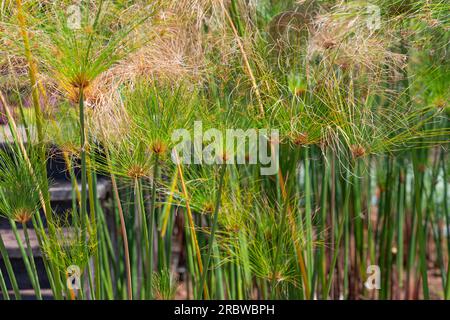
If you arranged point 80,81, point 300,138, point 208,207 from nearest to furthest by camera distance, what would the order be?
point 80,81 < point 300,138 < point 208,207

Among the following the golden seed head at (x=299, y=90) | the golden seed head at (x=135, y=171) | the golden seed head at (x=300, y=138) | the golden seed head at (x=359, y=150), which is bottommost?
the golden seed head at (x=135, y=171)

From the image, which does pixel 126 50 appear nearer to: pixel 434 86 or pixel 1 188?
pixel 1 188

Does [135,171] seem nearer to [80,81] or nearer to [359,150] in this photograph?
[80,81]

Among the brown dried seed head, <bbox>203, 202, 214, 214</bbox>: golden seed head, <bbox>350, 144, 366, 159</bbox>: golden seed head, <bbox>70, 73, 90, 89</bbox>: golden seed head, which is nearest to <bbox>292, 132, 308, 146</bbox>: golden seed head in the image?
<bbox>350, 144, 366, 159</bbox>: golden seed head

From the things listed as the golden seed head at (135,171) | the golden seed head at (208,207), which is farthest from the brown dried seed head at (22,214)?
the golden seed head at (208,207)

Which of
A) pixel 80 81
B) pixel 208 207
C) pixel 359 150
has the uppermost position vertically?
pixel 80 81

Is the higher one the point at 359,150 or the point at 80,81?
the point at 80,81

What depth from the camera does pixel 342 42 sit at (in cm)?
131

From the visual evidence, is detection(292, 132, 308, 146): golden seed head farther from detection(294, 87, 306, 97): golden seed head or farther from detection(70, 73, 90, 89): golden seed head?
detection(70, 73, 90, 89): golden seed head

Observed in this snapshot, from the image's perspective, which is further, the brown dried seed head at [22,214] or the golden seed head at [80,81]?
the brown dried seed head at [22,214]

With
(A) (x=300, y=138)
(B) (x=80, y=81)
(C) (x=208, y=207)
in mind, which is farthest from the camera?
(C) (x=208, y=207)

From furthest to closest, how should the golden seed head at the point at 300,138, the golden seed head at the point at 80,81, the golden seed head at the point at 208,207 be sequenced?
the golden seed head at the point at 208,207 → the golden seed head at the point at 300,138 → the golden seed head at the point at 80,81

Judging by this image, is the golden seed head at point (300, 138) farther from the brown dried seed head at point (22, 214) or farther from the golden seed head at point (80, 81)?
the brown dried seed head at point (22, 214)

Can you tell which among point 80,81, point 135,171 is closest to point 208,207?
point 135,171
